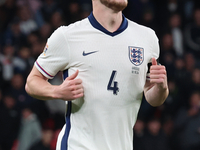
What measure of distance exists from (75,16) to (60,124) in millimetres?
2929

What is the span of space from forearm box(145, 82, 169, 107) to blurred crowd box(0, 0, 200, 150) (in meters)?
3.88

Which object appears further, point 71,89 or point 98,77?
point 98,77

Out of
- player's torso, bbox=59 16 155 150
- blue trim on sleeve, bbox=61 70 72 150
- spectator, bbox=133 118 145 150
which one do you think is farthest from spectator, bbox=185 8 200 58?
blue trim on sleeve, bbox=61 70 72 150

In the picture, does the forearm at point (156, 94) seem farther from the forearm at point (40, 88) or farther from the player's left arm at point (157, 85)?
the forearm at point (40, 88)

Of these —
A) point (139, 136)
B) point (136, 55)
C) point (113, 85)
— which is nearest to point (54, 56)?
point (113, 85)

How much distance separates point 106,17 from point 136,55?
15.2 inches

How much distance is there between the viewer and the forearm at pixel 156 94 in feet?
9.08

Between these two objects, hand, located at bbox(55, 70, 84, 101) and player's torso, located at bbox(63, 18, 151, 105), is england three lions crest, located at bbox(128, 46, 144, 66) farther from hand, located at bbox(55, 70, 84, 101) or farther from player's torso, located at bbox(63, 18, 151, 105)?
hand, located at bbox(55, 70, 84, 101)

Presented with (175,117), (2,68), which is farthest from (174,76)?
(2,68)

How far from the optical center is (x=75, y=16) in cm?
879

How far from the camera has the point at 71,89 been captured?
2.51 meters

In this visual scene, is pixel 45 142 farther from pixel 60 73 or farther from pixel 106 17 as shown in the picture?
pixel 106 17

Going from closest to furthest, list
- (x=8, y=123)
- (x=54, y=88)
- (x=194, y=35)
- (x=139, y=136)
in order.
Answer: (x=54, y=88) < (x=139, y=136) < (x=8, y=123) < (x=194, y=35)

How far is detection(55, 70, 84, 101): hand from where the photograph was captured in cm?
251
